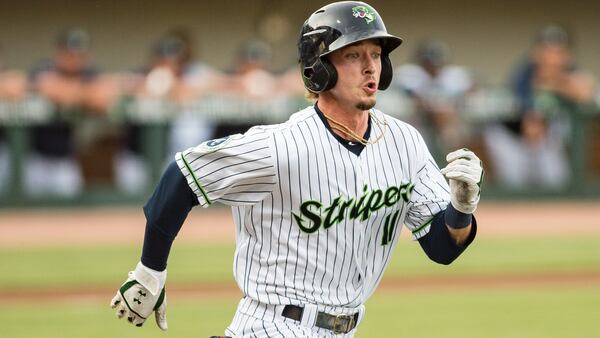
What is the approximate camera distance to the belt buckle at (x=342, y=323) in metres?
4.25

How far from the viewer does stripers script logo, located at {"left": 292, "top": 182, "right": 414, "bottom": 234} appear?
4.20m

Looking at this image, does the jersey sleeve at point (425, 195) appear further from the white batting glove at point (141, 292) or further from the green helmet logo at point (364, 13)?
the white batting glove at point (141, 292)

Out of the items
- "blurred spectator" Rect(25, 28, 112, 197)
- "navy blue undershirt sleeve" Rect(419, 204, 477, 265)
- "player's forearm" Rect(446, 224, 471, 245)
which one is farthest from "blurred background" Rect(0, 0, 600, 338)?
"player's forearm" Rect(446, 224, 471, 245)

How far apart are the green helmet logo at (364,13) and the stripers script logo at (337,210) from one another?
61 centimetres

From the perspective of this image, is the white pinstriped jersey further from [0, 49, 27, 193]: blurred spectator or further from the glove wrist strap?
[0, 49, 27, 193]: blurred spectator

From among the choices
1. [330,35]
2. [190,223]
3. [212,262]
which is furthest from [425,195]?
[190,223]

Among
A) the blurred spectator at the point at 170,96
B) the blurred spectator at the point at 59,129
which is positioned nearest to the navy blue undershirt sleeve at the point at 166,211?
the blurred spectator at the point at 170,96

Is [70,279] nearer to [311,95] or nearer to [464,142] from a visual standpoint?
[311,95]

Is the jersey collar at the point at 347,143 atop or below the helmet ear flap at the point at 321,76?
below

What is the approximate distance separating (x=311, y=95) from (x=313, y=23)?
0.33m

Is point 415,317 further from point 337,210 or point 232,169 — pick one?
point 232,169

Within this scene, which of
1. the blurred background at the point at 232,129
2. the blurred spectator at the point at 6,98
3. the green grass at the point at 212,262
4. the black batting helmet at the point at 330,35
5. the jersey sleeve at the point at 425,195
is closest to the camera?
the black batting helmet at the point at 330,35

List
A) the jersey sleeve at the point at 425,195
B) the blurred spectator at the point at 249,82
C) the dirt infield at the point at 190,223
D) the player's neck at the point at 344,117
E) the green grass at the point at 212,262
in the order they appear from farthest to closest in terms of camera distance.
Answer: the blurred spectator at the point at 249,82
the dirt infield at the point at 190,223
the green grass at the point at 212,262
the jersey sleeve at the point at 425,195
the player's neck at the point at 344,117

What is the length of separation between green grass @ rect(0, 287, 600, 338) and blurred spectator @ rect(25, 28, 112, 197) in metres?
6.41
